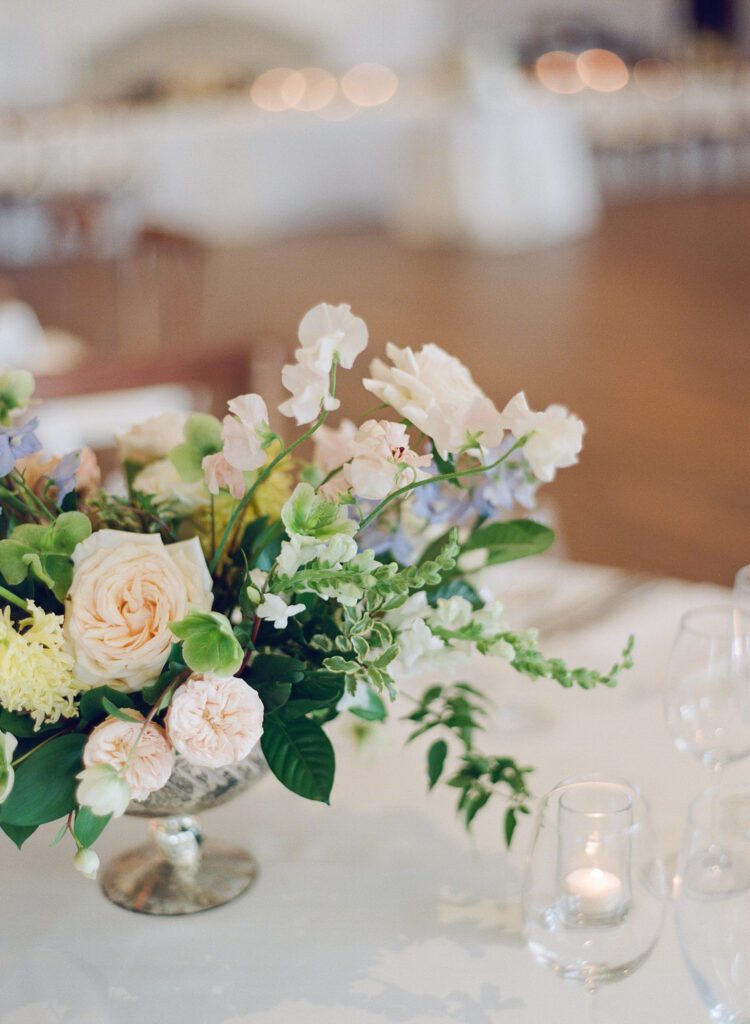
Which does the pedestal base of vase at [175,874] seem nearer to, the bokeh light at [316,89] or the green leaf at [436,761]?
the green leaf at [436,761]

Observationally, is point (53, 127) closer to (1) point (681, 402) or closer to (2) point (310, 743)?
(1) point (681, 402)

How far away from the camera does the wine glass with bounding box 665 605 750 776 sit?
1.05m

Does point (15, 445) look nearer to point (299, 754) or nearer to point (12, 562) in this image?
point (12, 562)

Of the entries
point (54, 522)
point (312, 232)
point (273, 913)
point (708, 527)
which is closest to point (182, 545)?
point (54, 522)

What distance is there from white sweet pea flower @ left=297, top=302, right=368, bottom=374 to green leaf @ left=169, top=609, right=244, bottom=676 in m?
0.18

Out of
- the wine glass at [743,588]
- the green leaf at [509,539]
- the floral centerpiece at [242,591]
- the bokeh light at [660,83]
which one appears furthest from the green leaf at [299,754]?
the bokeh light at [660,83]

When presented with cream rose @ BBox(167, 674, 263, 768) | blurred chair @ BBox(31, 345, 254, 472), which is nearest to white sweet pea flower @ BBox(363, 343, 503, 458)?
cream rose @ BBox(167, 674, 263, 768)

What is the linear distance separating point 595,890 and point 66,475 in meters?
0.46

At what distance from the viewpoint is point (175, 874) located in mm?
1066

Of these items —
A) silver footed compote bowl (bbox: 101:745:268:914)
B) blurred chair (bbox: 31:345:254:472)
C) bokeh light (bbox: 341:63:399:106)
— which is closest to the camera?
silver footed compote bowl (bbox: 101:745:268:914)

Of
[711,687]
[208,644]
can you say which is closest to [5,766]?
[208,644]

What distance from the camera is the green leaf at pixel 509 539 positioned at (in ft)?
3.37

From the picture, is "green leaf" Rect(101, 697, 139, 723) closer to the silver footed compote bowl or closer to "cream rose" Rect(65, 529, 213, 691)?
"cream rose" Rect(65, 529, 213, 691)

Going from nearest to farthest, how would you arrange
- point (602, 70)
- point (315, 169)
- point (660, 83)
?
point (315, 169)
point (660, 83)
point (602, 70)
